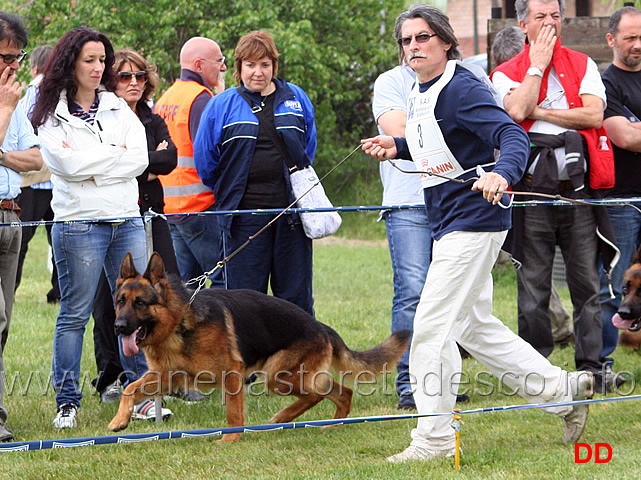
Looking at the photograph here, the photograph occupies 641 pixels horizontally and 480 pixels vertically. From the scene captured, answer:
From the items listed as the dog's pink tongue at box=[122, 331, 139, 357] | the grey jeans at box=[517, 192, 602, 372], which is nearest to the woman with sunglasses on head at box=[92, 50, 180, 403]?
the dog's pink tongue at box=[122, 331, 139, 357]

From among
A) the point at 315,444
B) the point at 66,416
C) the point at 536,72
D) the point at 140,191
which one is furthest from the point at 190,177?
the point at 536,72

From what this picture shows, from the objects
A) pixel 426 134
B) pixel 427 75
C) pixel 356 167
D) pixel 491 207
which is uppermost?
pixel 427 75

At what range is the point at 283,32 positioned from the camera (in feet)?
56.0

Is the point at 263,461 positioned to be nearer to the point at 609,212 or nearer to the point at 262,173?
the point at 262,173

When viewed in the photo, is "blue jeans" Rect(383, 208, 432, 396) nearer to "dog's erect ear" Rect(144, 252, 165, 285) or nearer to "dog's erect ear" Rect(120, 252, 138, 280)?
"dog's erect ear" Rect(144, 252, 165, 285)

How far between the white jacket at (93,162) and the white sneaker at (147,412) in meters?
1.15

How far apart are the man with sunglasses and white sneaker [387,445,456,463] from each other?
2.03 meters

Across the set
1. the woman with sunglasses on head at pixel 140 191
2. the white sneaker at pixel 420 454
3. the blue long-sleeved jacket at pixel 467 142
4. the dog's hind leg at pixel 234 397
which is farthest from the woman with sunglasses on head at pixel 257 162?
the white sneaker at pixel 420 454

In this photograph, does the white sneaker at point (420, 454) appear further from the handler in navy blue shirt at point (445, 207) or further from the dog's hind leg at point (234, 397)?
the dog's hind leg at point (234, 397)

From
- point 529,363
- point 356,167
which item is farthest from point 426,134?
point 356,167

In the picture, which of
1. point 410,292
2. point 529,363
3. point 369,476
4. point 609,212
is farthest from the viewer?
point 609,212

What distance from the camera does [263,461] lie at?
14.1ft

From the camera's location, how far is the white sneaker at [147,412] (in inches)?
203

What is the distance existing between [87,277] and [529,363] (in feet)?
8.05
